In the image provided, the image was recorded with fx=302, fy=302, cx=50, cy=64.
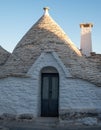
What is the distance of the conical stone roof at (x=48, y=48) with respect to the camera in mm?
13594

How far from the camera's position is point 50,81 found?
46.4 feet

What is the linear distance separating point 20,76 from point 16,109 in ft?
4.85

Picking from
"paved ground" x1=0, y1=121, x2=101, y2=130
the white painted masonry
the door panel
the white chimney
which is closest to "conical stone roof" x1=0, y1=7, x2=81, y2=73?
the white painted masonry

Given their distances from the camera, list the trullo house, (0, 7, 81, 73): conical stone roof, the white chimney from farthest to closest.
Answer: the white chimney, (0, 7, 81, 73): conical stone roof, the trullo house

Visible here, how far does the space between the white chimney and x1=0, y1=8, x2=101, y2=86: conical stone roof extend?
2.11m

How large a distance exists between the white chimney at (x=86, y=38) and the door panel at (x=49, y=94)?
11.5 feet

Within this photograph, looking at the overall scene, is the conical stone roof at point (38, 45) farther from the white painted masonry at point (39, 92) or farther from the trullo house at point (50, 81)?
the white painted masonry at point (39, 92)

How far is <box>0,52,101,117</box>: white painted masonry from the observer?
1322 cm

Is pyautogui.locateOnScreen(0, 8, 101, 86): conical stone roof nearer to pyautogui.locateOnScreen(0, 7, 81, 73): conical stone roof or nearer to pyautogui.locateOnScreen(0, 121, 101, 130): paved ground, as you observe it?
pyautogui.locateOnScreen(0, 7, 81, 73): conical stone roof

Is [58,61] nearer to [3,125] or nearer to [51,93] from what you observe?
[51,93]

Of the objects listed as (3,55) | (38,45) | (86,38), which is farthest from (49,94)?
(86,38)

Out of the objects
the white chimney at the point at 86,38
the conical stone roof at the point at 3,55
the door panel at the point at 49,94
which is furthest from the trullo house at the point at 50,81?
the white chimney at the point at 86,38

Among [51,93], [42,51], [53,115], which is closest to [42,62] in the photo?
[42,51]

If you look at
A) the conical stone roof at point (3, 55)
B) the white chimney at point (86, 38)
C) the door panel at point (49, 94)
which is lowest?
the door panel at point (49, 94)
